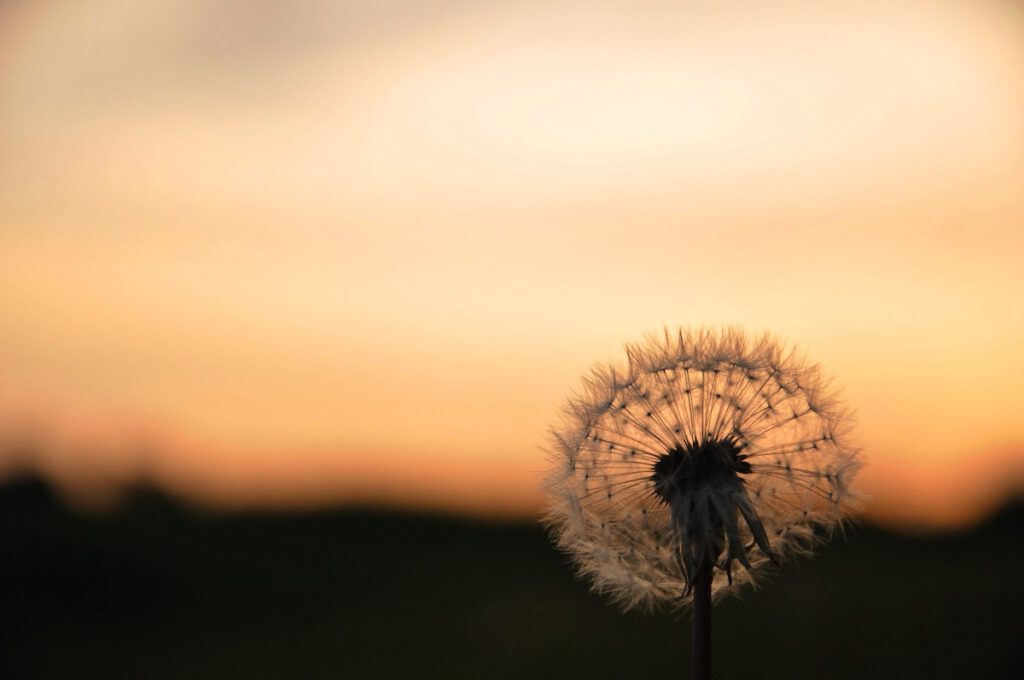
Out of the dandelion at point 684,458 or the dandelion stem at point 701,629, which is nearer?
the dandelion stem at point 701,629

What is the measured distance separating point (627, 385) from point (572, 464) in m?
0.50

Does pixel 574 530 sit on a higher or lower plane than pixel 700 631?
higher

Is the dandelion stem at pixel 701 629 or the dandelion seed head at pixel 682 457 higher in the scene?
the dandelion seed head at pixel 682 457

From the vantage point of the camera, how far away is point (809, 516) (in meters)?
5.34

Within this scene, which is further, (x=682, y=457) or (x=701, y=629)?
(x=682, y=457)

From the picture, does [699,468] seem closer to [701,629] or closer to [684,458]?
[684,458]

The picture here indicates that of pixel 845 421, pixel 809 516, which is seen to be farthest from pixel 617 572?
pixel 845 421

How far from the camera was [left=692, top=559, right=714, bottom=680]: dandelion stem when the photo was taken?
4.11m

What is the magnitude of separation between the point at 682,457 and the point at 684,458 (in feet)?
0.09

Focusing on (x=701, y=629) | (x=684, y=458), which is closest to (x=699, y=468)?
(x=684, y=458)

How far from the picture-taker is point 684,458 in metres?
5.02

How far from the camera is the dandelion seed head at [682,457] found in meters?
5.12

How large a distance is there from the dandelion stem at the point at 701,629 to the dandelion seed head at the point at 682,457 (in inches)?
18.9

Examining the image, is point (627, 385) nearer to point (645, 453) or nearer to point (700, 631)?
point (645, 453)
